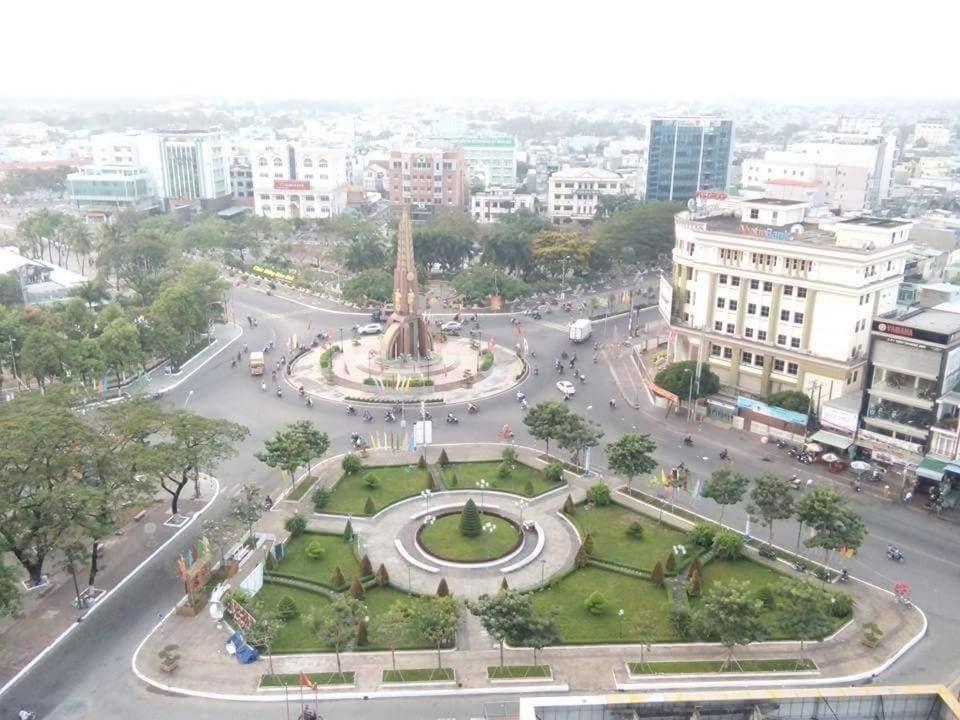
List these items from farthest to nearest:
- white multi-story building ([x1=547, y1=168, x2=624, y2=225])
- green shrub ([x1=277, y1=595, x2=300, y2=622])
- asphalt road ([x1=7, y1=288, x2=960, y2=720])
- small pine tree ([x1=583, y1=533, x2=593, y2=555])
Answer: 1. white multi-story building ([x1=547, y1=168, x2=624, y2=225])
2. small pine tree ([x1=583, y1=533, x2=593, y2=555])
3. green shrub ([x1=277, y1=595, x2=300, y2=622])
4. asphalt road ([x1=7, y1=288, x2=960, y2=720])

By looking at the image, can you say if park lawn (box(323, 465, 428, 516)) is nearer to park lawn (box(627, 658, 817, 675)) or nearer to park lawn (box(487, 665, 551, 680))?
park lawn (box(487, 665, 551, 680))

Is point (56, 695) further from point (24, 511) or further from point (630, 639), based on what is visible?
point (630, 639)

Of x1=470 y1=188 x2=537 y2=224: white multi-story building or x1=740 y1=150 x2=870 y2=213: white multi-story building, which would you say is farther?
x1=470 y1=188 x2=537 y2=224: white multi-story building

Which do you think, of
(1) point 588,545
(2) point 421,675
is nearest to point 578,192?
(1) point 588,545

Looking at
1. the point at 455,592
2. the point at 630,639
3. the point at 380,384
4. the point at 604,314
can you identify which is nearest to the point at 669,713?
the point at 630,639

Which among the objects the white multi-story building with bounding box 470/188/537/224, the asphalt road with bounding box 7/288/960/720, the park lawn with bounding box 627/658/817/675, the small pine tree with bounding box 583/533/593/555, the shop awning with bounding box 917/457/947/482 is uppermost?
the white multi-story building with bounding box 470/188/537/224

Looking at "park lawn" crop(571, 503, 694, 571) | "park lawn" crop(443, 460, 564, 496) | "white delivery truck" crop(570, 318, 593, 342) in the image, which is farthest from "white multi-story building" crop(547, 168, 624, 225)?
"park lawn" crop(571, 503, 694, 571)

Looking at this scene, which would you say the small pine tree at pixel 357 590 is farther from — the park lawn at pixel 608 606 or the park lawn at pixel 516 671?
the park lawn at pixel 608 606
